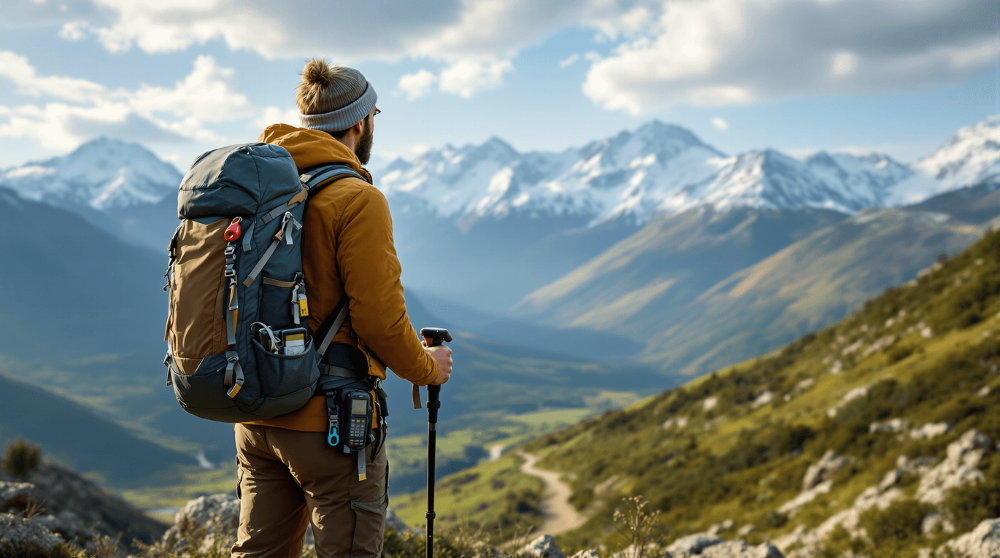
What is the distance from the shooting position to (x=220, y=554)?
20.3ft

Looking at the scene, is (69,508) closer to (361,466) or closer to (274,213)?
(361,466)

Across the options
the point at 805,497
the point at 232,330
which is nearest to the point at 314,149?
the point at 232,330

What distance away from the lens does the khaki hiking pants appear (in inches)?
146

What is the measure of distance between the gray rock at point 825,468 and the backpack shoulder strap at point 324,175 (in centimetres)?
2632

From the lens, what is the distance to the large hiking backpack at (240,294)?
11.1 feet

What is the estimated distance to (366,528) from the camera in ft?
12.5

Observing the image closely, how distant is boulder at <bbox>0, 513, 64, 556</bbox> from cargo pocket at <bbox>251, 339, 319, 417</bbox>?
507 centimetres

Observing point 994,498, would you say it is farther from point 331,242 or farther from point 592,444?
point 592,444

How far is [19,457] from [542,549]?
29058mm

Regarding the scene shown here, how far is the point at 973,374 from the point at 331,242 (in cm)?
2642

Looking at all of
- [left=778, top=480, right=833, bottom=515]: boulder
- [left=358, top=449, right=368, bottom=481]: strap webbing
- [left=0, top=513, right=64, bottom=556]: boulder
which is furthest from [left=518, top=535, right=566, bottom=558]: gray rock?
[left=778, top=480, right=833, bottom=515]: boulder

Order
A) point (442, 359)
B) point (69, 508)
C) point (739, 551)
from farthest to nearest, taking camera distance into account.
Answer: point (69, 508), point (739, 551), point (442, 359)

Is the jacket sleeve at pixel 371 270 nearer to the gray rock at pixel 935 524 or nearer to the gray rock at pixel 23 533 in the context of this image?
the gray rock at pixel 23 533

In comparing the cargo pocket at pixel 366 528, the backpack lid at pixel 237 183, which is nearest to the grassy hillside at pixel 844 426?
the cargo pocket at pixel 366 528
